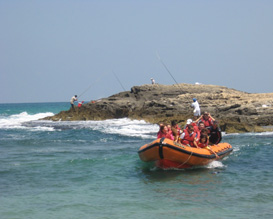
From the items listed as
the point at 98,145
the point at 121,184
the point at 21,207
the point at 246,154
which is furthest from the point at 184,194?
the point at 98,145

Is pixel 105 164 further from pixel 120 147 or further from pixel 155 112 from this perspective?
pixel 155 112

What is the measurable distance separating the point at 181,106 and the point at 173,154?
69.4 feet

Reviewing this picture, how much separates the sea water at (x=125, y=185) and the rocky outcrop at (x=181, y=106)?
804cm

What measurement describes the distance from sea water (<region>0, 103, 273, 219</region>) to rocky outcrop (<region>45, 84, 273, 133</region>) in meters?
8.04

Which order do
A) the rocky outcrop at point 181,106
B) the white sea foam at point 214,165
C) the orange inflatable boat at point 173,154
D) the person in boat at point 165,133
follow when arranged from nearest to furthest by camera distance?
the orange inflatable boat at point 173,154
the person in boat at point 165,133
the white sea foam at point 214,165
the rocky outcrop at point 181,106

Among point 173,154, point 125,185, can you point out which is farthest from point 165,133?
point 125,185

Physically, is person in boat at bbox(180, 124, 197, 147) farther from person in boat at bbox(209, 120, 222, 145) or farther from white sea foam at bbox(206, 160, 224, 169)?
person in boat at bbox(209, 120, 222, 145)

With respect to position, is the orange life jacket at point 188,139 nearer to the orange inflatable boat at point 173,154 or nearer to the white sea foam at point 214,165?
the orange inflatable boat at point 173,154

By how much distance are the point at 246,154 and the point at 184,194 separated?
726cm

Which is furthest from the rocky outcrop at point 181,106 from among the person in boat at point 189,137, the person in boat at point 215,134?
the person in boat at point 189,137

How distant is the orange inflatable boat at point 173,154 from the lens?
1241 centimetres

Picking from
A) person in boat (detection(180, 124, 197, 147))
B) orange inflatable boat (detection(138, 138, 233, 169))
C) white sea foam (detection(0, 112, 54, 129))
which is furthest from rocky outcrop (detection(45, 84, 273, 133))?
orange inflatable boat (detection(138, 138, 233, 169))

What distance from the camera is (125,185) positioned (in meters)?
11.5

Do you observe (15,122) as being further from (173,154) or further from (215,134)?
(173,154)
